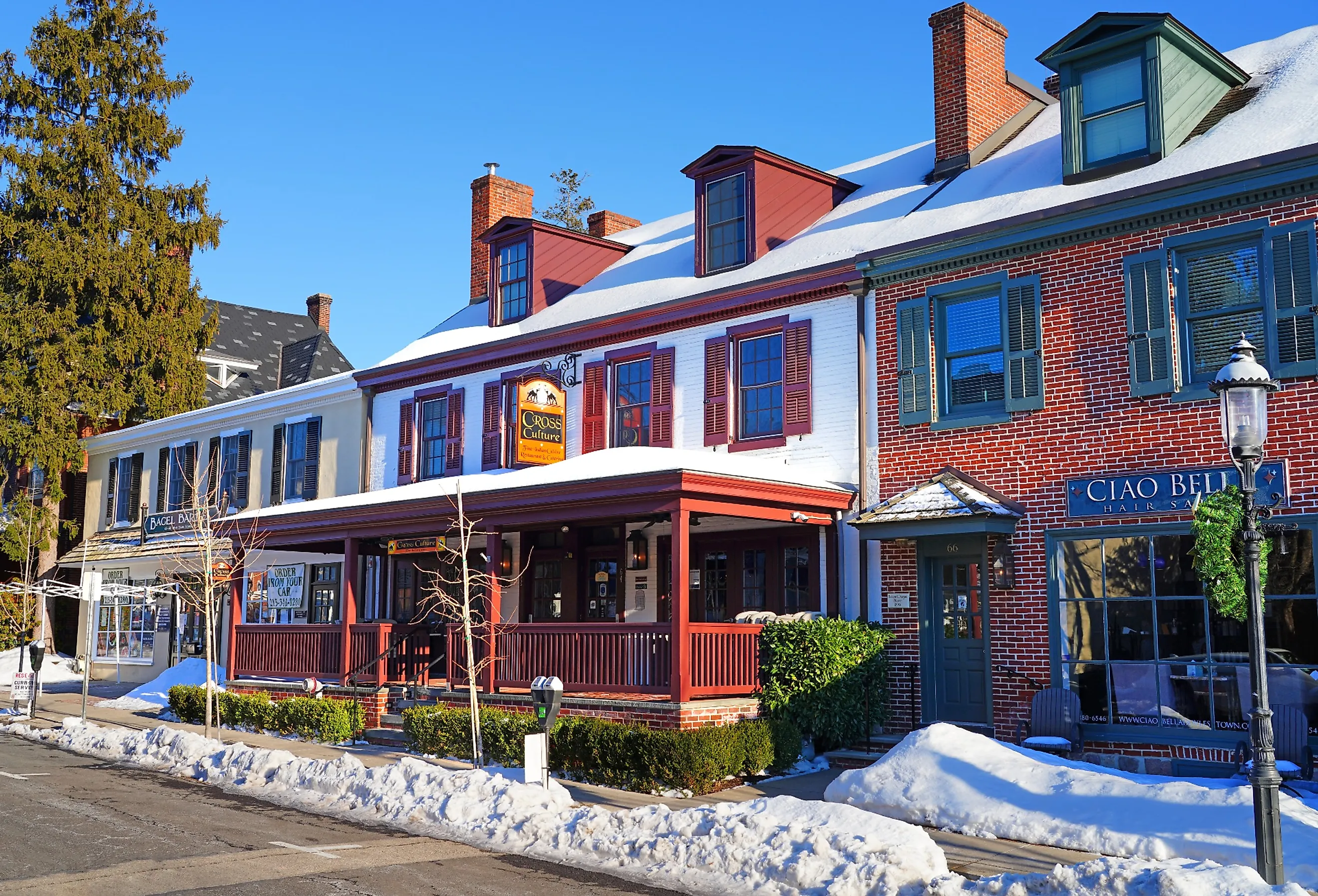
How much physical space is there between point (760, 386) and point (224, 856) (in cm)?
986

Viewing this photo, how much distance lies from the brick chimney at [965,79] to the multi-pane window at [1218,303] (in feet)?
16.9

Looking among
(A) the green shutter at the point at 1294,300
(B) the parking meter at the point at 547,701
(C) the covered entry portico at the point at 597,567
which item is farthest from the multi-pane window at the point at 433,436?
(A) the green shutter at the point at 1294,300

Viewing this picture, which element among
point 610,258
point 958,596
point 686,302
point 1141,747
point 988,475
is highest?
point 610,258

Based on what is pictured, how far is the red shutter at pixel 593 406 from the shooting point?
61.5ft

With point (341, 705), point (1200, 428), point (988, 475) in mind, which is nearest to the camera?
point (1200, 428)

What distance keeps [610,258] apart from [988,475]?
1016 cm

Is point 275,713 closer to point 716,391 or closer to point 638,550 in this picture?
point 638,550

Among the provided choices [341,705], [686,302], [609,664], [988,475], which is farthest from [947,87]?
[341,705]

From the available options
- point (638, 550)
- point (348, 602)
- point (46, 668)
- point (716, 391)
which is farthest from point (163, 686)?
point (716, 391)

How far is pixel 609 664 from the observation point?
14664 millimetres

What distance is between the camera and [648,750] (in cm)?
1280

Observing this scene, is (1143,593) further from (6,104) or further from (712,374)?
(6,104)

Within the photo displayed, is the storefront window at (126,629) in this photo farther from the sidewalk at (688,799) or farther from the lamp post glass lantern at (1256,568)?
the lamp post glass lantern at (1256,568)

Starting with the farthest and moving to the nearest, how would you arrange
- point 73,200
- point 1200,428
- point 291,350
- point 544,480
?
point 291,350, point 73,200, point 544,480, point 1200,428
